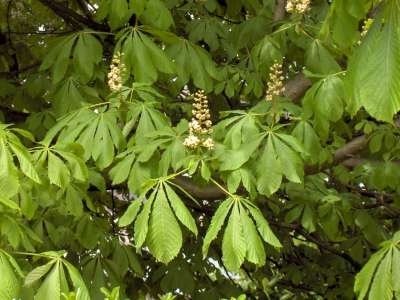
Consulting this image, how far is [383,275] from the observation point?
176 cm

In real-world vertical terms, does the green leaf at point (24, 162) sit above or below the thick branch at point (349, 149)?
above

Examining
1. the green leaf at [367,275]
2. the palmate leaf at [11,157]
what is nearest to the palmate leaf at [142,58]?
the palmate leaf at [11,157]

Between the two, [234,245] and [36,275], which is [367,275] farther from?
[36,275]

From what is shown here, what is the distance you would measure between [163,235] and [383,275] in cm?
60

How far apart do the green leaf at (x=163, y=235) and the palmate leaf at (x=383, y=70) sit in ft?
2.57

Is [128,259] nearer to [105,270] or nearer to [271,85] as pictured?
[105,270]

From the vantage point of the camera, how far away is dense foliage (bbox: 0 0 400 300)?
1.63 metres

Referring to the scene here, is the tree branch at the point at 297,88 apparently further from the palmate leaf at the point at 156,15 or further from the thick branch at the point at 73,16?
the thick branch at the point at 73,16

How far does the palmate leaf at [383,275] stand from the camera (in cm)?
170

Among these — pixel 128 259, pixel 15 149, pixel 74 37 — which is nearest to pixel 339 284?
pixel 128 259

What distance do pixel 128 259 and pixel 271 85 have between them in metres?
1.04

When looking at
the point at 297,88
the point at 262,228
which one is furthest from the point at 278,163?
the point at 297,88

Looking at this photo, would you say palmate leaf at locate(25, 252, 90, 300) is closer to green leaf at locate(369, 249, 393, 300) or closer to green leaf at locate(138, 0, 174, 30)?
green leaf at locate(369, 249, 393, 300)

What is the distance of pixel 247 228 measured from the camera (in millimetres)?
1677
